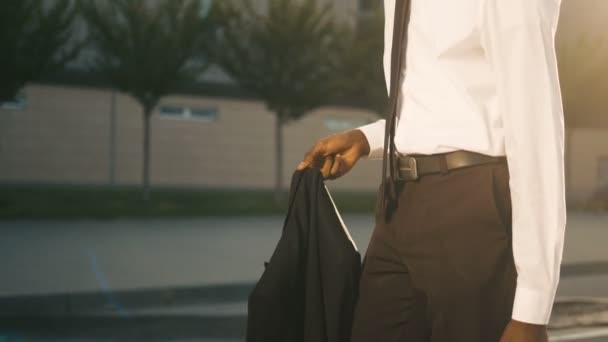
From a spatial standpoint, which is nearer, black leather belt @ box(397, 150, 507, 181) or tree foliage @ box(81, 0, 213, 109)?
black leather belt @ box(397, 150, 507, 181)

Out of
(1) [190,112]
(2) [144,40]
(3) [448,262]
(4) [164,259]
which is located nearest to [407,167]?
(3) [448,262]

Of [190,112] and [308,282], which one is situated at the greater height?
[190,112]

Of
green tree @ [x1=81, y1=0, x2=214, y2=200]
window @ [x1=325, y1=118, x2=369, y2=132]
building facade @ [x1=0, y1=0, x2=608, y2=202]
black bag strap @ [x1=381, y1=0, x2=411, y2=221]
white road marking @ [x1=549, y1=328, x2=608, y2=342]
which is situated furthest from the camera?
window @ [x1=325, y1=118, x2=369, y2=132]

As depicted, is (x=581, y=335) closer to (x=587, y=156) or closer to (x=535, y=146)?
(x=535, y=146)

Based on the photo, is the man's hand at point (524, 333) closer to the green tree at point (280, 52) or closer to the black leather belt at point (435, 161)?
the black leather belt at point (435, 161)

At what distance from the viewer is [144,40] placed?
16.7 metres

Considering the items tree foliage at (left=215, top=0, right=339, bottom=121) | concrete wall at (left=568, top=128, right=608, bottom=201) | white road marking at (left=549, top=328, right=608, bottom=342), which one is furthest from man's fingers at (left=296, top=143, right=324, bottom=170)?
concrete wall at (left=568, top=128, right=608, bottom=201)

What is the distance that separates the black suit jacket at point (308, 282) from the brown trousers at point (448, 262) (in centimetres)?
8

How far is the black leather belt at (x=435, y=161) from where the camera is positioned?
1661 mm

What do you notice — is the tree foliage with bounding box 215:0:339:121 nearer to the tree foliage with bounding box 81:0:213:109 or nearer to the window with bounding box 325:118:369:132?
the tree foliage with bounding box 81:0:213:109

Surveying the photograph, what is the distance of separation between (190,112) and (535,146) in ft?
84.5

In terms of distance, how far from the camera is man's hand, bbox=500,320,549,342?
1.50 meters

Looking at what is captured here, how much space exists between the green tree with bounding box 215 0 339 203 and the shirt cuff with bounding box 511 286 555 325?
1614 centimetres

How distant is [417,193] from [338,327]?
360 millimetres
